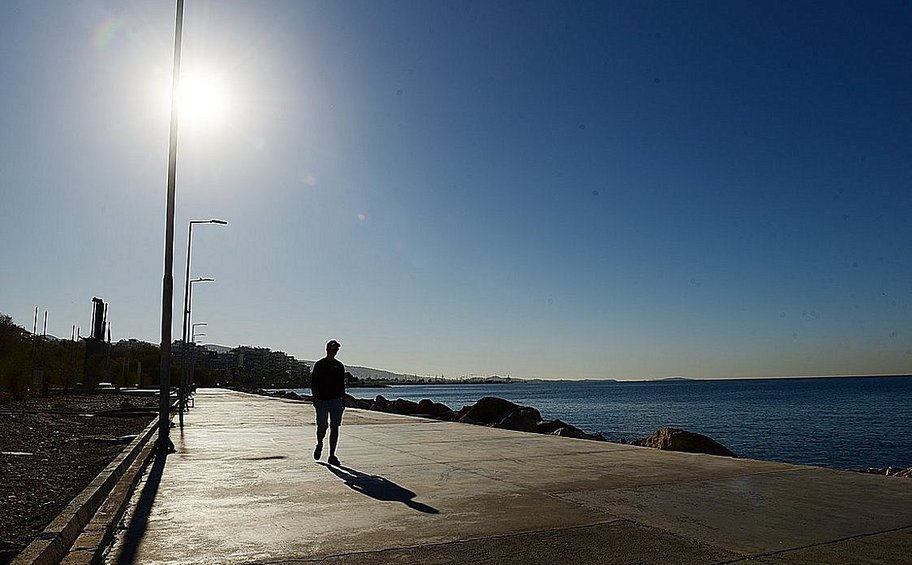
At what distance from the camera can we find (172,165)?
1454 centimetres

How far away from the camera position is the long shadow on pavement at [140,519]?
5841 millimetres

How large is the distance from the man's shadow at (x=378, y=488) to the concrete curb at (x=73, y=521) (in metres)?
2.71

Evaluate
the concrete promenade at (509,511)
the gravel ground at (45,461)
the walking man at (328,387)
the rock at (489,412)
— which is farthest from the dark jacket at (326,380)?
the rock at (489,412)

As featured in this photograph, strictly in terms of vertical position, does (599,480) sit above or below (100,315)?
below

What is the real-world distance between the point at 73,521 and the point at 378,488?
141 inches

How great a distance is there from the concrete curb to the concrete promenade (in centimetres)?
36

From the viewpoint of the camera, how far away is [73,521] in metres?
6.47

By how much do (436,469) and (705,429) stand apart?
42.5 meters

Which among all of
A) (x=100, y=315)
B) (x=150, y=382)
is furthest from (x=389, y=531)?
(x=150, y=382)

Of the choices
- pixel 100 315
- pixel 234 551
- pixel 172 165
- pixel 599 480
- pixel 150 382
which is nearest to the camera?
pixel 234 551

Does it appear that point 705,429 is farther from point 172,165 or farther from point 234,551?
point 234,551

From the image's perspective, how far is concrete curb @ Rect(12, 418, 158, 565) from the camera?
538 cm

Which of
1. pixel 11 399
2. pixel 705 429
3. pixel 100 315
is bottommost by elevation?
pixel 705 429

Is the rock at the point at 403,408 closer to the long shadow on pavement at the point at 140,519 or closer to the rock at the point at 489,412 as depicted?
the rock at the point at 489,412
